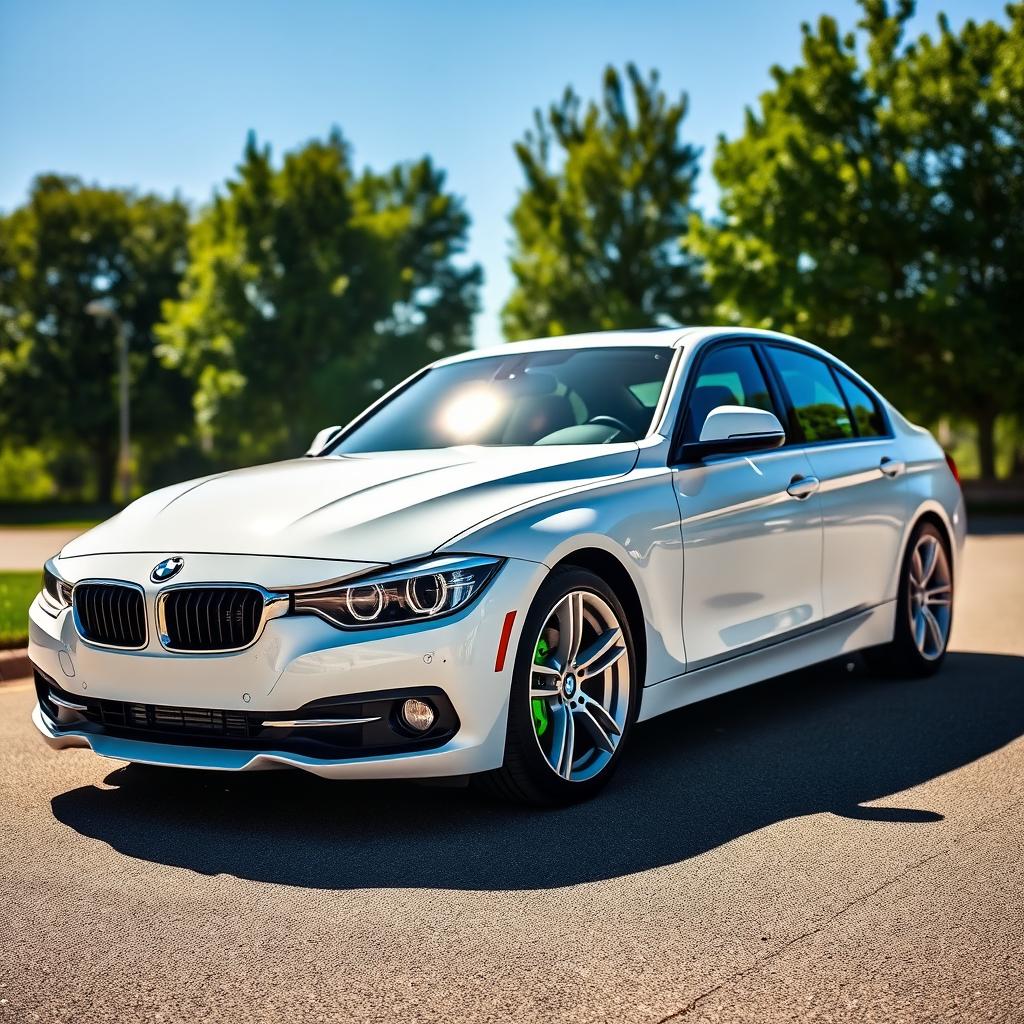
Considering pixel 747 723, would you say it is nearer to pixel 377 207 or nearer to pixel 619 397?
pixel 619 397

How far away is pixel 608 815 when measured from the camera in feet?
15.6

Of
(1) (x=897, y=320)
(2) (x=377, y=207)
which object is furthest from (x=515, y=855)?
(2) (x=377, y=207)

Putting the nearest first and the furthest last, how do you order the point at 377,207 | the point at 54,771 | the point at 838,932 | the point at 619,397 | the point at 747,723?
the point at 838,932
the point at 54,771
the point at 619,397
the point at 747,723
the point at 377,207

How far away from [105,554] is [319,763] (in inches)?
46.5

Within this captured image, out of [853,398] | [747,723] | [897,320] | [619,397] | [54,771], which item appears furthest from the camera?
[897,320]

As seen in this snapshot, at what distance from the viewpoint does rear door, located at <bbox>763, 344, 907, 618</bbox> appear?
652 cm

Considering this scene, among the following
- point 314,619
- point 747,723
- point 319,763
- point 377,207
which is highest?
point 377,207

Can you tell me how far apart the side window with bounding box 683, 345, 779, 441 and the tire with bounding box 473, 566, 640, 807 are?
1.10 m

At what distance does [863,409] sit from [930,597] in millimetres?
1125

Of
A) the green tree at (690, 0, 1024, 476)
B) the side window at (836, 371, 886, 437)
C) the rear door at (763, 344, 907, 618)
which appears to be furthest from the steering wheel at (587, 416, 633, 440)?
the green tree at (690, 0, 1024, 476)

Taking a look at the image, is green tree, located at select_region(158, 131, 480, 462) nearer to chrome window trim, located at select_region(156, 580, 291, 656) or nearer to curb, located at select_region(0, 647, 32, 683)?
curb, located at select_region(0, 647, 32, 683)

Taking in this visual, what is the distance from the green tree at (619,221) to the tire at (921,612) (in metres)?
40.0

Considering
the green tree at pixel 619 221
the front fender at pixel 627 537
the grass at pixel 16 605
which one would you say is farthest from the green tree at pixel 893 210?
the front fender at pixel 627 537

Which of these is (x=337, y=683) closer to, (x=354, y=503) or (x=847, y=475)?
(x=354, y=503)
